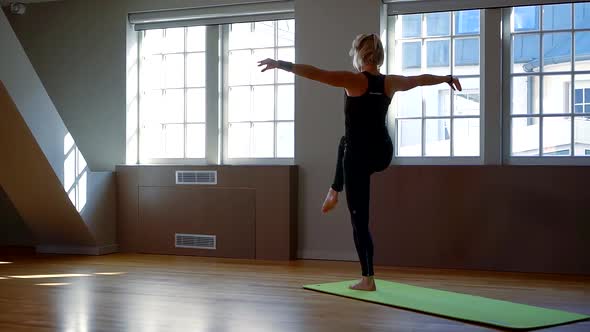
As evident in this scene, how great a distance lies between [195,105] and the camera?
6543 mm

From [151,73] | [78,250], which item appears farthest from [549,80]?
[78,250]

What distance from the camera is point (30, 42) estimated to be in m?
7.01

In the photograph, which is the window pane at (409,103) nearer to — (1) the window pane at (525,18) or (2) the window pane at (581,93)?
(1) the window pane at (525,18)

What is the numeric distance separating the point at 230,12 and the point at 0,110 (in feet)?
7.04

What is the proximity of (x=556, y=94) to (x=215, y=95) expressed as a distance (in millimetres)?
2945

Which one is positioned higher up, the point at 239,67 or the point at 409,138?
the point at 239,67

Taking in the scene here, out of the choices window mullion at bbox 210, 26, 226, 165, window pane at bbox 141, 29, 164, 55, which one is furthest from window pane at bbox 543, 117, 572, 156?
window pane at bbox 141, 29, 164, 55

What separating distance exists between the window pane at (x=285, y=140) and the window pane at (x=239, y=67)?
1.80ft

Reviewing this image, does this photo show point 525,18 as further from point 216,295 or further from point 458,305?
point 216,295

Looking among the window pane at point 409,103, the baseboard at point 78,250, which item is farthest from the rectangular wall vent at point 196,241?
the window pane at point 409,103

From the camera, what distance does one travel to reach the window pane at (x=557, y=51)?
17.7 feet

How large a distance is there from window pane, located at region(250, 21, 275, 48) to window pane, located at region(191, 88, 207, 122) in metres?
0.70

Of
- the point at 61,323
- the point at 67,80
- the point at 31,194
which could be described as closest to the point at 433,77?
the point at 61,323

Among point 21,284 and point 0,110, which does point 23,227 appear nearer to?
point 0,110
